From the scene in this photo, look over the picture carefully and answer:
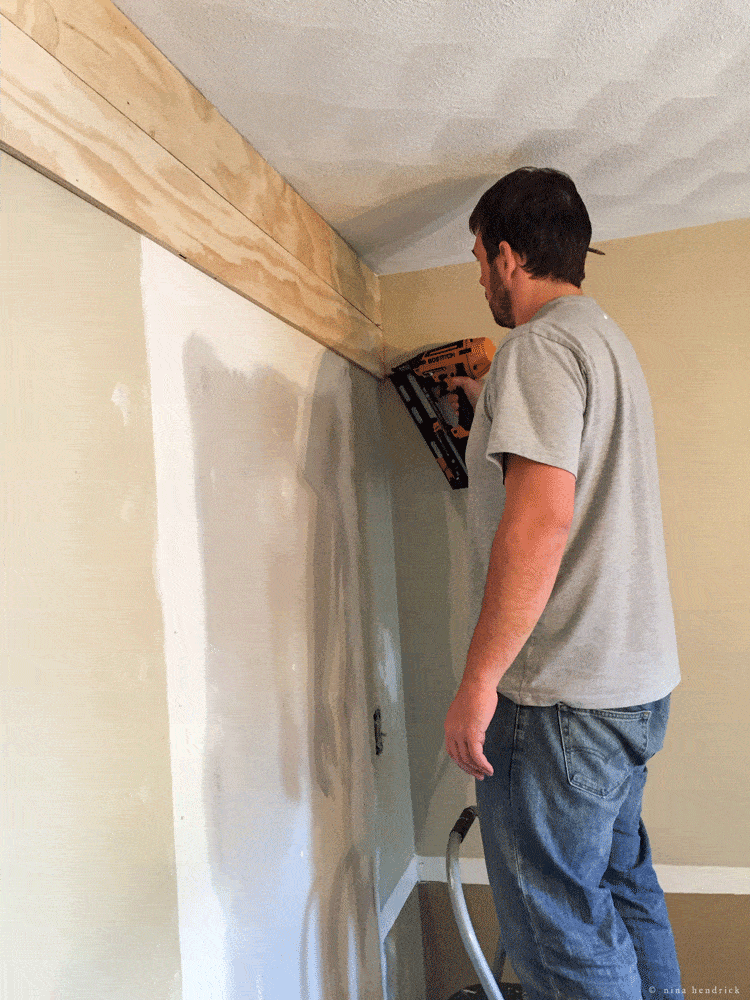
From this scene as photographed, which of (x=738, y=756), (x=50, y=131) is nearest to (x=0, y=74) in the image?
(x=50, y=131)

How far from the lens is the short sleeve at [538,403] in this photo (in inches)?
46.4

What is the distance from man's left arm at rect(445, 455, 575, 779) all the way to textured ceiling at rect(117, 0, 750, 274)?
2.17ft

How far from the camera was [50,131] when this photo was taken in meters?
0.85

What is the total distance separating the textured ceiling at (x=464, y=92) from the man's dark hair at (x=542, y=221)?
11 centimetres

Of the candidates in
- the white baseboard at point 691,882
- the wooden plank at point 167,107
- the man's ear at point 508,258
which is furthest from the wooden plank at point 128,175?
the white baseboard at point 691,882

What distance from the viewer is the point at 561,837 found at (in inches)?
47.6

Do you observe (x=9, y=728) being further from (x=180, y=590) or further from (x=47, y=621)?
(x=180, y=590)

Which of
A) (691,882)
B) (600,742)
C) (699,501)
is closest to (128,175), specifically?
(600,742)

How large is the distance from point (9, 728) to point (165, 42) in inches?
38.6

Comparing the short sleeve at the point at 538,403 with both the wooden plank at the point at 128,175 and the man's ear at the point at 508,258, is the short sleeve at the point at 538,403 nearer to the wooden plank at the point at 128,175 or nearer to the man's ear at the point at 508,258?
the man's ear at the point at 508,258

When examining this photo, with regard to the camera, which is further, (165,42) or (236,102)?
→ (236,102)

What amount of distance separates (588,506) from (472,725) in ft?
1.39

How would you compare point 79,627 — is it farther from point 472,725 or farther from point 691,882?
point 691,882

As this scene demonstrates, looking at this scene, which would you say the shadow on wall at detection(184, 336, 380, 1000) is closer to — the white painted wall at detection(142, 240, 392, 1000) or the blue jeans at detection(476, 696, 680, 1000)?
the white painted wall at detection(142, 240, 392, 1000)
